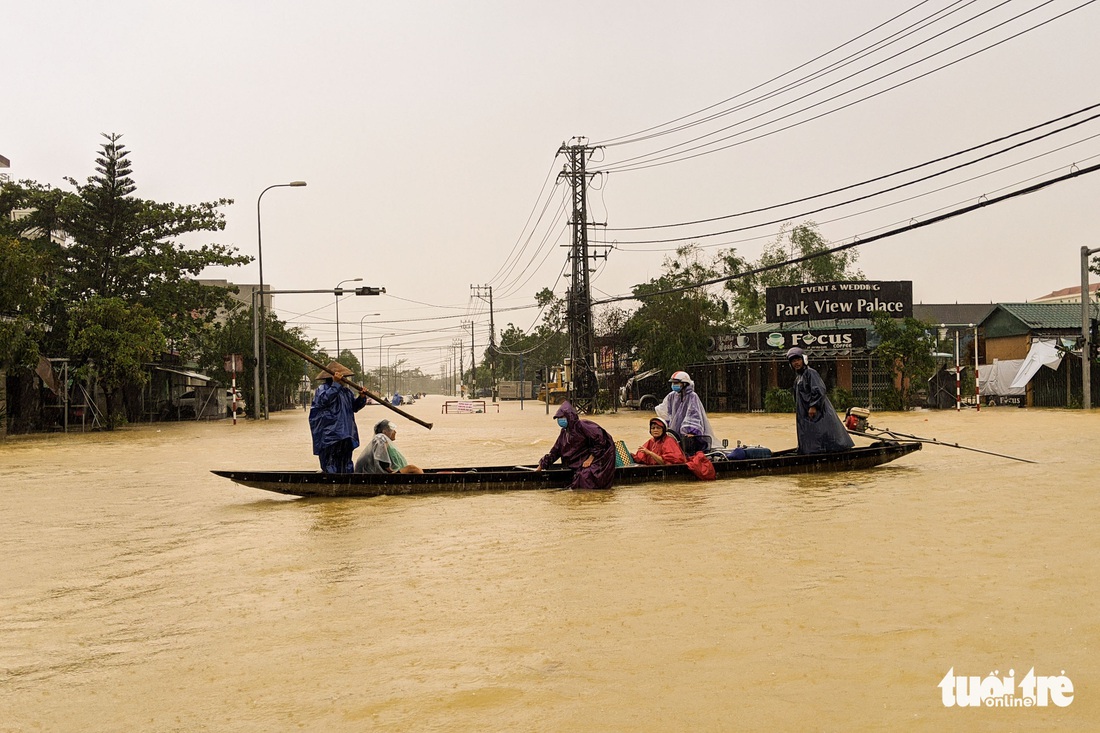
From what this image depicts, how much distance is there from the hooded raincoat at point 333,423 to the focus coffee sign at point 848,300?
29050 millimetres

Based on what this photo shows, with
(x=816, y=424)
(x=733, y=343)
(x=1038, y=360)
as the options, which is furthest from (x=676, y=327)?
(x=816, y=424)

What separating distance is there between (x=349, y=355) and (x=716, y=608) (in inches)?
4777

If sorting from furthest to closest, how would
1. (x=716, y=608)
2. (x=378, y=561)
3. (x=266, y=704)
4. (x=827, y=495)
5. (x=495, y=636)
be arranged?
1. (x=827, y=495)
2. (x=378, y=561)
3. (x=716, y=608)
4. (x=495, y=636)
5. (x=266, y=704)

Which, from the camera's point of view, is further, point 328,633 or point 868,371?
point 868,371

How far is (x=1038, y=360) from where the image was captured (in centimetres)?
3572

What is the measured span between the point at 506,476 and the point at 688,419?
2989 mm

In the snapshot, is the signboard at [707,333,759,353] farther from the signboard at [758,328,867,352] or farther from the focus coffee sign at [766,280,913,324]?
the focus coffee sign at [766,280,913,324]

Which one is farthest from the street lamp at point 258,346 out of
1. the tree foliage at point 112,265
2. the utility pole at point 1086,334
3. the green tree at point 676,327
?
the utility pole at point 1086,334

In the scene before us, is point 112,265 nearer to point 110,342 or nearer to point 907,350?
point 110,342

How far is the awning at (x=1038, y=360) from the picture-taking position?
1378 inches

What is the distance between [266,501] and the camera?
482 inches

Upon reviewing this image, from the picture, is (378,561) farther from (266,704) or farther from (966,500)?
(966,500)

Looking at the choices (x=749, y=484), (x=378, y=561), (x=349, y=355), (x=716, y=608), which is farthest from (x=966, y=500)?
(x=349, y=355)

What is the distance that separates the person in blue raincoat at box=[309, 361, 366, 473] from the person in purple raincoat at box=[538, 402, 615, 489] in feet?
8.43
